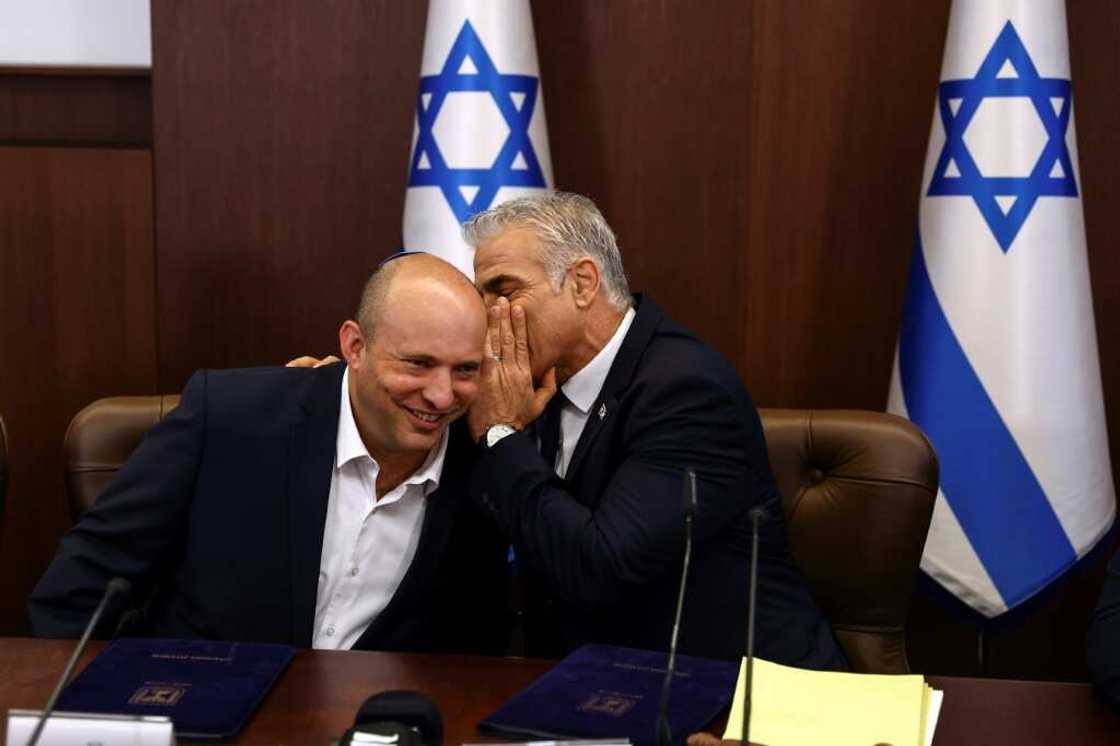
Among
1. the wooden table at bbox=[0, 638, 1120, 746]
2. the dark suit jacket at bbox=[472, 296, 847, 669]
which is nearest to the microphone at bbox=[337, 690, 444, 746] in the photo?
the wooden table at bbox=[0, 638, 1120, 746]

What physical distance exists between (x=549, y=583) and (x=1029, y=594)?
4.70 feet

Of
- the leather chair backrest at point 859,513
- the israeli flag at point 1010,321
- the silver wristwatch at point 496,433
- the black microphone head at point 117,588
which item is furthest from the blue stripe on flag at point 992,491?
the black microphone head at point 117,588

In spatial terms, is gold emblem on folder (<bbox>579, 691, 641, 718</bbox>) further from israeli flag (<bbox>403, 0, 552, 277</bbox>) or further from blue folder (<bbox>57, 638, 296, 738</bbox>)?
israeli flag (<bbox>403, 0, 552, 277</bbox>)

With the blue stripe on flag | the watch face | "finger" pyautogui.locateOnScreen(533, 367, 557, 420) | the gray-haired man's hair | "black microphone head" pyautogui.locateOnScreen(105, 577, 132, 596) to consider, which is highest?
the gray-haired man's hair

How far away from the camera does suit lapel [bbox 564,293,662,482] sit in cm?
234

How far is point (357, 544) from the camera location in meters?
2.26

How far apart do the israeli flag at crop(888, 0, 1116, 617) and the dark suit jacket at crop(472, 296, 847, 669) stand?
972 mm

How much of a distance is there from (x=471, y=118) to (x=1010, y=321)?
1.32 metres

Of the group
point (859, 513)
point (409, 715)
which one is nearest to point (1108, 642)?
point (859, 513)

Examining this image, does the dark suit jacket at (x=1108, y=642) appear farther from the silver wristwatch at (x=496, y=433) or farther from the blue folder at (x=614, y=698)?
the silver wristwatch at (x=496, y=433)

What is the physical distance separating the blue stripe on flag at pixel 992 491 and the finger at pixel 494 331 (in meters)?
1.30

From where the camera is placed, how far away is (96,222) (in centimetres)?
374

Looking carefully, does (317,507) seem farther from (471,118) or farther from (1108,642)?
(471,118)

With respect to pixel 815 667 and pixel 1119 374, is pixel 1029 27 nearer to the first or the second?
pixel 1119 374
